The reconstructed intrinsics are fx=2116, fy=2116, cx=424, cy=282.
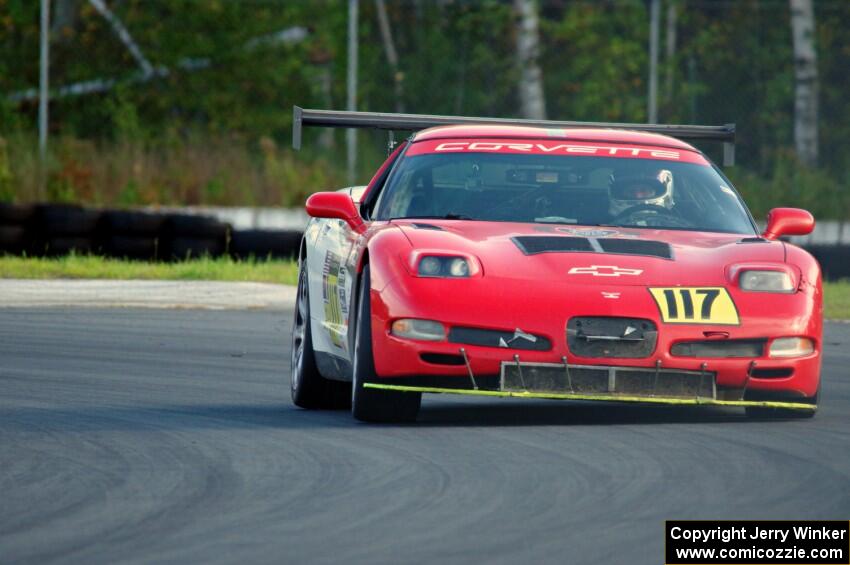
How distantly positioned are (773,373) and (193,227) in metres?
13.6

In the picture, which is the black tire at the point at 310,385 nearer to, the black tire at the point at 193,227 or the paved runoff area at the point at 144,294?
the paved runoff area at the point at 144,294

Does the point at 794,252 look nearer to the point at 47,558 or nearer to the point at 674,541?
the point at 674,541

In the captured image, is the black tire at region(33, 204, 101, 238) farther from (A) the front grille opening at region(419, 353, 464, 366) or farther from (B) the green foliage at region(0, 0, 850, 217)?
(A) the front grille opening at region(419, 353, 464, 366)

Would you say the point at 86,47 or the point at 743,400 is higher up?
the point at 86,47

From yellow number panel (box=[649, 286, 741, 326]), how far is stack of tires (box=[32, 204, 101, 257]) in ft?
44.4

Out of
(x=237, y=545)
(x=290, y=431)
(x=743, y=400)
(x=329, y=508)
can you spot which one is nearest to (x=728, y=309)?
(x=743, y=400)

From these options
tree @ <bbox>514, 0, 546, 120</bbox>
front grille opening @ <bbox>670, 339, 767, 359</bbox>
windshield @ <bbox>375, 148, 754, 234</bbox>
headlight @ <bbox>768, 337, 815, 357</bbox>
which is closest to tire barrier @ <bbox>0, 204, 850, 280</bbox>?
tree @ <bbox>514, 0, 546, 120</bbox>

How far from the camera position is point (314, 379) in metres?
10.2

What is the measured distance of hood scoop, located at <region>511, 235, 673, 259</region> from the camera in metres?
9.01

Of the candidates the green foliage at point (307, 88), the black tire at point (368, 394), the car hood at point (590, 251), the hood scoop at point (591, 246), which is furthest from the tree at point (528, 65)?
the black tire at point (368, 394)

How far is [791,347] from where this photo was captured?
9023 millimetres

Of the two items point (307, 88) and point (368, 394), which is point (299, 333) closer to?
point (368, 394)

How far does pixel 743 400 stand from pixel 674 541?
3038mm

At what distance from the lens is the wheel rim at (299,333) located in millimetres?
10375
